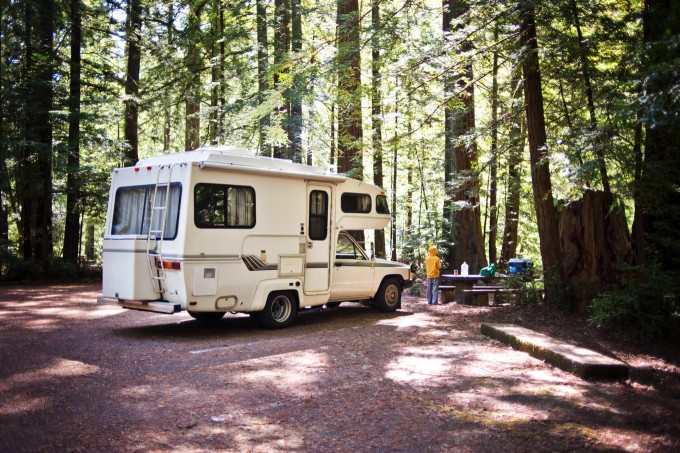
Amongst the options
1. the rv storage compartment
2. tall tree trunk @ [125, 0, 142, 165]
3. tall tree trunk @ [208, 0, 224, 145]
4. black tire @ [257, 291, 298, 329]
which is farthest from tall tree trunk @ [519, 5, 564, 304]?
tall tree trunk @ [125, 0, 142, 165]

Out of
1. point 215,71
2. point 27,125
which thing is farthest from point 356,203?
point 215,71

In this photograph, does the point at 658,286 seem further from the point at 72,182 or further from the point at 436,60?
the point at 72,182

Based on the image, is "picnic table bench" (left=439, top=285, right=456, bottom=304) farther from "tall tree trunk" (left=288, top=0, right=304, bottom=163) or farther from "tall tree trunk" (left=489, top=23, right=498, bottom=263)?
"tall tree trunk" (left=288, top=0, right=304, bottom=163)

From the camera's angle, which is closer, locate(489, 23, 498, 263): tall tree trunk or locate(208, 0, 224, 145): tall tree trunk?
locate(489, 23, 498, 263): tall tree trunk

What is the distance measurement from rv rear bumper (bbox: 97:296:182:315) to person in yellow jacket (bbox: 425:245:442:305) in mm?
7208

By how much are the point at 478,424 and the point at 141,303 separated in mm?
6154

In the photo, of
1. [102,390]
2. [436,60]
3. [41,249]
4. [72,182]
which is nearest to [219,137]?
[72,182]

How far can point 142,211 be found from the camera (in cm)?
998

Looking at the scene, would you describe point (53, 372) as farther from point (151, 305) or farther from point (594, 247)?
point (594, 247)

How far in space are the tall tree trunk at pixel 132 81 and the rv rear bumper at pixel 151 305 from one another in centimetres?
1064

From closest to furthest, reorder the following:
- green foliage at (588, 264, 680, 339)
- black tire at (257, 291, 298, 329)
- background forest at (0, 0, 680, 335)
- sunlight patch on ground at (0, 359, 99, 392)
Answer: sunlight patch on ground at (0, 359, 99, 392) < green foliage at (588, 264, 680, 339) < background forest at (0, 0, 680, 335) < black tire at (257, 291, 298, 329)

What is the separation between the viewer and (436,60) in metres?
12.1

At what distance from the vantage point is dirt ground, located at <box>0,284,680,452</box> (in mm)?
4988

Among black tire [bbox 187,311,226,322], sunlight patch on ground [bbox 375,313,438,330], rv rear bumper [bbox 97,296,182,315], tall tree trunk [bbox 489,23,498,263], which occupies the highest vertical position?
tall tree trunk [bbox 489,23,498,263]
